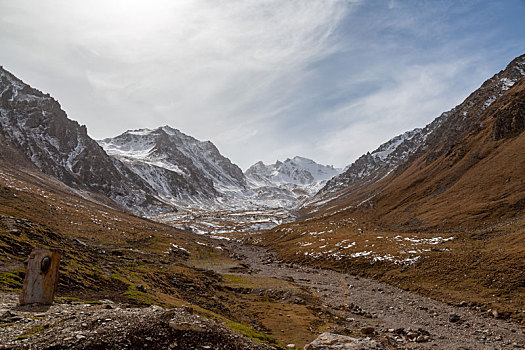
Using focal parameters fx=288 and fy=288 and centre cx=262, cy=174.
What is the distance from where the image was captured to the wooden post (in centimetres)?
1716

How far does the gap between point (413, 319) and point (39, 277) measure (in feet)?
122

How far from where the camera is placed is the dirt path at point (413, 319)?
88.3ft

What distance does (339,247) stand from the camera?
79.6 metres

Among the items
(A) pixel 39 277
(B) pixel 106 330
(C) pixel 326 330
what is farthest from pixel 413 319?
(A) pixel 39 277

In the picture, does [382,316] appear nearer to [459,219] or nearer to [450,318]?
[450,318]

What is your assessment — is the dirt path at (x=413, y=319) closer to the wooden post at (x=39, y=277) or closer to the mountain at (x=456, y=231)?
the mountain at (x=456, y=231)

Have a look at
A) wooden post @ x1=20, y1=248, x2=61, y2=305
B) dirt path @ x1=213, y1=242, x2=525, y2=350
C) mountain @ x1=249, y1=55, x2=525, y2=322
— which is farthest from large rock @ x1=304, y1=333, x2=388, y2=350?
mountain @ x1=249, y1=55, x2=525, y2=322

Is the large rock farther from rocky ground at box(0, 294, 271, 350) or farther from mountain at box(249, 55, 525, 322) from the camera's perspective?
mountain at box(249, 55, 525, 322)

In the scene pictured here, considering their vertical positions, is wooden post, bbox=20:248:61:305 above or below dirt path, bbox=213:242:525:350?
above

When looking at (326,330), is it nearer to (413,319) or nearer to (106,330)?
(413,319)

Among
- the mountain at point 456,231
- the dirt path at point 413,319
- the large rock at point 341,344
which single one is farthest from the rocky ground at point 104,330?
the mountain at point 456,231

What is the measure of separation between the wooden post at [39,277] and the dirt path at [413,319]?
28451 millimetres

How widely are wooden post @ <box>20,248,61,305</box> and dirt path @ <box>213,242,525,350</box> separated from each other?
28.5m

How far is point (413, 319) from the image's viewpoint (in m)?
34.1
